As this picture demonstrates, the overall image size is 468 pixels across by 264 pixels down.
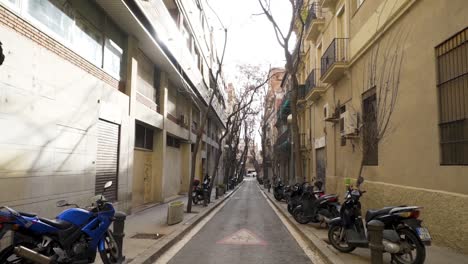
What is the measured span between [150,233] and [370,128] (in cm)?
616

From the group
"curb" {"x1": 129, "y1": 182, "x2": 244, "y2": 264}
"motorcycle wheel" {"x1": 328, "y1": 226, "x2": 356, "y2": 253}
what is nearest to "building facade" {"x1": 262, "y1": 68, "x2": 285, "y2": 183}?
"curb" {"x1": 129, "y1": 182, "x2": 244, "y2": 264}

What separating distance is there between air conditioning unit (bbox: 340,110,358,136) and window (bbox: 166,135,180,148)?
10458 mm

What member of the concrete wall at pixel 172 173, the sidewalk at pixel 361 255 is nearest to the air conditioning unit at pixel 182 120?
the concrete wall at pixel 172 173

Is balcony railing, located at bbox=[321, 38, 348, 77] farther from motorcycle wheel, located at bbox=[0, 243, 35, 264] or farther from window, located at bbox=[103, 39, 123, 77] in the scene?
motorcycle wheel, located at bbox=[0, 243, 35, 264]

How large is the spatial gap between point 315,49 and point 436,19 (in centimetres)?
1507

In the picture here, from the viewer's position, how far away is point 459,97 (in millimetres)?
7777

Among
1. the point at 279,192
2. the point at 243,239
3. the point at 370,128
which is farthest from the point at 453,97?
the point at 279,192

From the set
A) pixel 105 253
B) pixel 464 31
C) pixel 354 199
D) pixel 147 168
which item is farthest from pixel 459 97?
pixel 147 168

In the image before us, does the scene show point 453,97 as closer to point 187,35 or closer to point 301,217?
point 301,217

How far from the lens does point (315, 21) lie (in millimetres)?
21156

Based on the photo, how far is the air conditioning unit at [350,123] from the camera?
1392 centimetres

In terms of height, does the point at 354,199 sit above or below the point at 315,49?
below

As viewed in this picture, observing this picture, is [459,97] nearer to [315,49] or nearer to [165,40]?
[165,40]

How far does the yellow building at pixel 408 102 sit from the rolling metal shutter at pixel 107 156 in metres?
7.12
